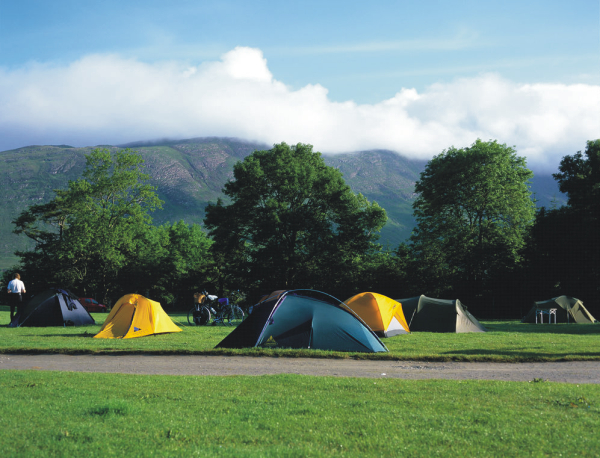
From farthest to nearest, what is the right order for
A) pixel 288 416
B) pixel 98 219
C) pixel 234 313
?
1. pixel 98 219
2. pixel 234 313
3. pixel 288 416

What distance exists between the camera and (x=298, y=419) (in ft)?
21.2

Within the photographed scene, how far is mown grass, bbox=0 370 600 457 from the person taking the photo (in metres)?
5.36

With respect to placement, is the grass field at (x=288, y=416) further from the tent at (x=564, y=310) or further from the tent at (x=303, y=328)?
the tent at (x=564, y=310)

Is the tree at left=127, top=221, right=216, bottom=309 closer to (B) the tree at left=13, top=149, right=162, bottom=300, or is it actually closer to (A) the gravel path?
(B) the tree at left=13, top=149, right=162, bottom=300

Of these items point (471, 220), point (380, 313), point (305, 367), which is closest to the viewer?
point (305, 367)

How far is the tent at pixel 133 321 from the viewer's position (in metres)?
19.5

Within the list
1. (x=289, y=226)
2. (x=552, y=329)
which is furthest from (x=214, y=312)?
(x=289, y=226)

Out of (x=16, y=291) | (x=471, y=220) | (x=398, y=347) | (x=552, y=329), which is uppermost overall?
(x=471, y=220)

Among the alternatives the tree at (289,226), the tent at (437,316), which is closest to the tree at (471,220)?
the tree at (289,226)

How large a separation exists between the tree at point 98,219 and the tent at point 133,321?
38.6 meters

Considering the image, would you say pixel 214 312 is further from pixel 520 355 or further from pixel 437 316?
pixel 520 355

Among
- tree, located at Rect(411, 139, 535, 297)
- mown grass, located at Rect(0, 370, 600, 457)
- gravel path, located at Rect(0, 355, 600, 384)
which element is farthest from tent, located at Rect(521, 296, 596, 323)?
mown grass, located at Rect(0, 370, 600, 457)

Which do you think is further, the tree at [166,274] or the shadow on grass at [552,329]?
the tree at [166,274]

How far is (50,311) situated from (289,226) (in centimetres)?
2316
